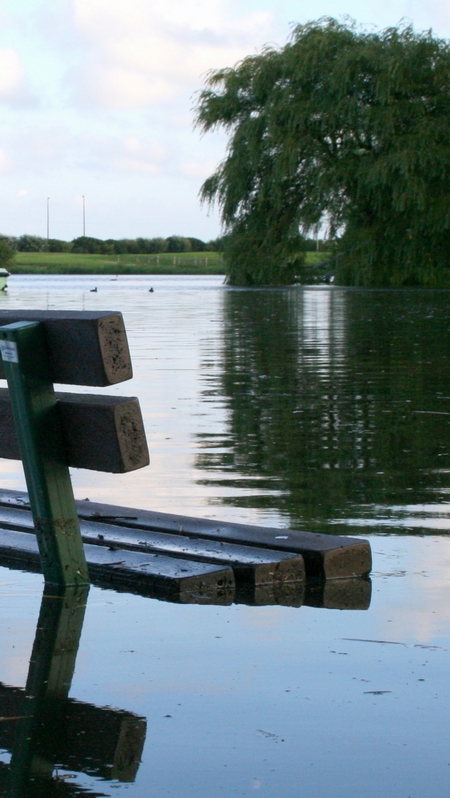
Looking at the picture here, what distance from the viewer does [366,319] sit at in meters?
24.5

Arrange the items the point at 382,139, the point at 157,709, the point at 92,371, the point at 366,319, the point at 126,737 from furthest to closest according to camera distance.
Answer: the point at 382,139
the point at 366,319
the point at 92,371
the point at 157,709
the point at 126,737

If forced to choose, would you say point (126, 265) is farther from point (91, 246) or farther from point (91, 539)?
point (91, 539)

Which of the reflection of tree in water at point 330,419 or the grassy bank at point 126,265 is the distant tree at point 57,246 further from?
the reflection of tree in water at point 330,419

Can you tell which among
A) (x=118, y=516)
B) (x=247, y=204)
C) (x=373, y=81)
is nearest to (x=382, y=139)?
(x=373, y=81)

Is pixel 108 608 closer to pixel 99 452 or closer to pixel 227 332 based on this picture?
pixel 99 452

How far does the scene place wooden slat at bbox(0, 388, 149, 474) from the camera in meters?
3.57

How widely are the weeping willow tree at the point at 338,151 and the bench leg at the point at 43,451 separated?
3534 cm

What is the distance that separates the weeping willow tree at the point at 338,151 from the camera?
129 feet

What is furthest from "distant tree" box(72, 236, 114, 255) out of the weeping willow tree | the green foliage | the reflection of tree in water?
the reflection of tree in water

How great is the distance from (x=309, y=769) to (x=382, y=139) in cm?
3941

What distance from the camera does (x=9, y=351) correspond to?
11.9 feet

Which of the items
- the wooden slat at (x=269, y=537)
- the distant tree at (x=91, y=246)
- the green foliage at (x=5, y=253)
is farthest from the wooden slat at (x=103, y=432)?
the distant tree at (x=91, y=246)

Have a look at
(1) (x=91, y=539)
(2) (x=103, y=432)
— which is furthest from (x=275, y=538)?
(2) (x=103, y=432)

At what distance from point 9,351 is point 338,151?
39258 millimetres
